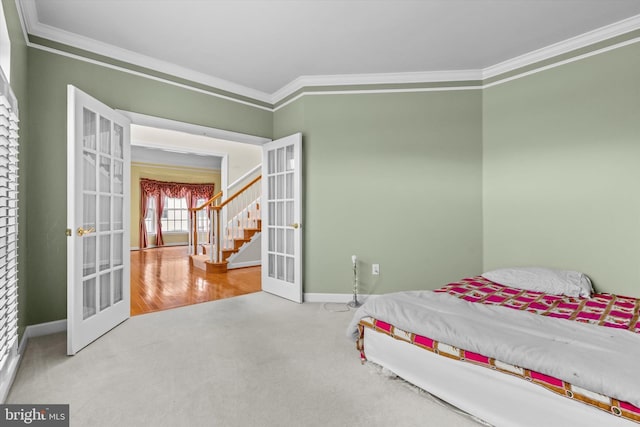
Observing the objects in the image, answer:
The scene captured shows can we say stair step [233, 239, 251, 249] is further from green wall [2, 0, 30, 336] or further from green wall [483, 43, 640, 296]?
green wall [483, 43, 640, 296]

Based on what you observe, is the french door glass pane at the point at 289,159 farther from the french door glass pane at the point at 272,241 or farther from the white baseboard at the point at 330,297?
the white baseboard at the point at 330,297

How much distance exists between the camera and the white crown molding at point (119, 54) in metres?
2.41

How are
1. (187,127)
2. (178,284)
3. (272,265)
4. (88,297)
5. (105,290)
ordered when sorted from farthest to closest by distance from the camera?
(178,284)
(272,265)
(187,127)
(105,290)
(88,297)

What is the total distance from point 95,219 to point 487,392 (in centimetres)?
305

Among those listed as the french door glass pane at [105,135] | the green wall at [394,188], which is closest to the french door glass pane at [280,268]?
the green wall at [394,188]

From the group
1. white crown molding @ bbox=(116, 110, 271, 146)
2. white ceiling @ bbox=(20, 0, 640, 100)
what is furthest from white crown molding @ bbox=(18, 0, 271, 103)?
white crown molding @ bbox=(116, 110, 271, 146)

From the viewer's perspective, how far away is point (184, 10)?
2377 millimetres

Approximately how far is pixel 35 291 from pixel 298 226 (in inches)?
96.6

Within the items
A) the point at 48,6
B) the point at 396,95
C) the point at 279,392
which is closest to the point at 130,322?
the point at 279,392

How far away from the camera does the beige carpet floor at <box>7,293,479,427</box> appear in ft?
5.18

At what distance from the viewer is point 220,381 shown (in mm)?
1907

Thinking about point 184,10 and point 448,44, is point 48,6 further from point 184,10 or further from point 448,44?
point 448,44

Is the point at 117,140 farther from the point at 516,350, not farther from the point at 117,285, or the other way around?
the point at 516,350

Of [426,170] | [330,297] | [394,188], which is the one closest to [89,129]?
[330,297]
